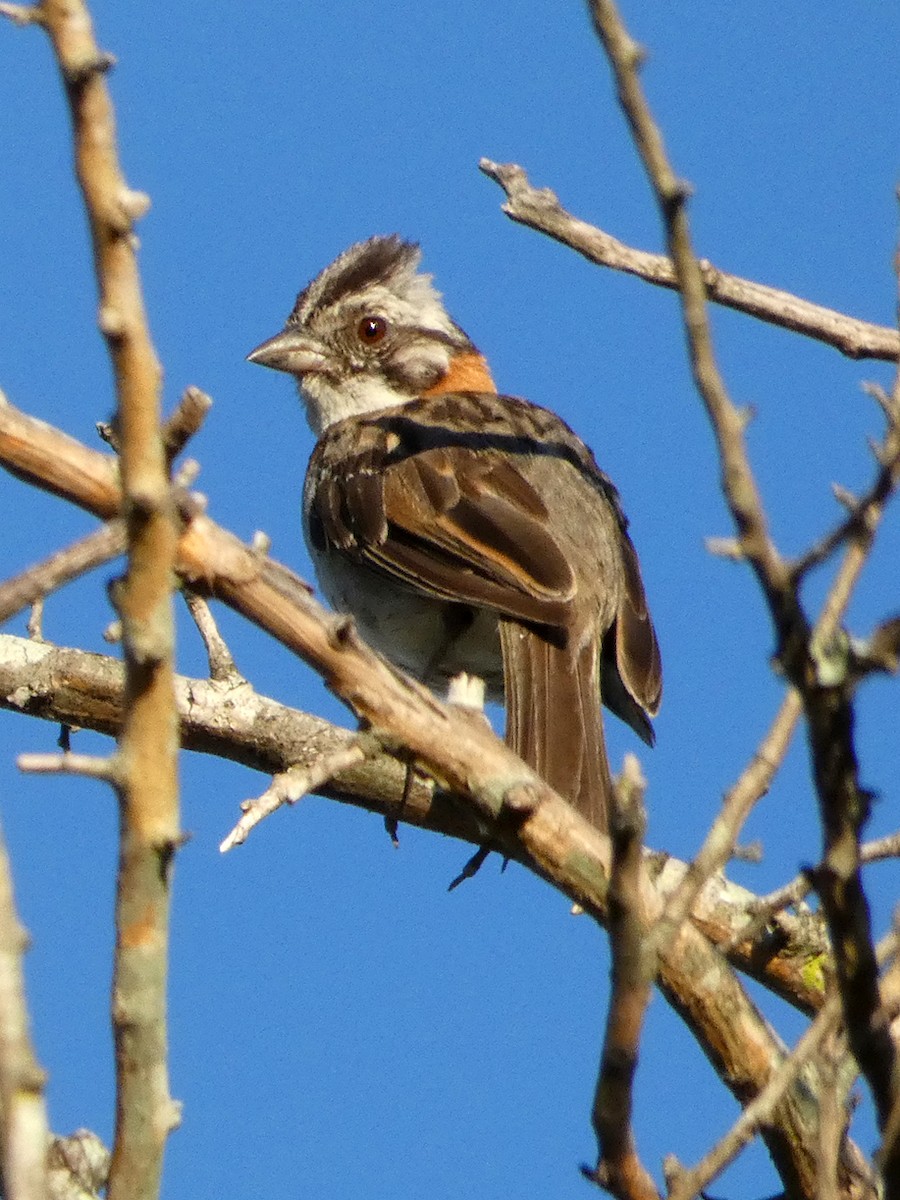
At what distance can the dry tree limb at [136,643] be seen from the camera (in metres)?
1.75

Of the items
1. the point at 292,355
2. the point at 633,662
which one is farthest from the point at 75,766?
the point at 292,355

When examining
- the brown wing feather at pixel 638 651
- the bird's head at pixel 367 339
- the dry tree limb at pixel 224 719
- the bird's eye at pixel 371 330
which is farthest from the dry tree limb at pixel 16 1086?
the bird's eye at pixel 371 330

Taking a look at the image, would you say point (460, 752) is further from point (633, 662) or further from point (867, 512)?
point (633, 662)

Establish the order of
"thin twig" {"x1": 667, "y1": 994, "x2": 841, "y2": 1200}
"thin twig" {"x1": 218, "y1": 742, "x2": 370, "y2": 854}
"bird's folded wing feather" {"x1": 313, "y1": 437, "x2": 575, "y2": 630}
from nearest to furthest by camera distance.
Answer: "thin twig" {"x1": 667, "y1": 994, "x2": 841, "y2": 1200} < "thin twig" {"x1": 218, "y1": 742, "x2": 370, "y2": 854} < "bird's folded wing feather" {"x1": 313, "y1": 437, "x2": 575, "y2": 630}

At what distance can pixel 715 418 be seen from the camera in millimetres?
2010

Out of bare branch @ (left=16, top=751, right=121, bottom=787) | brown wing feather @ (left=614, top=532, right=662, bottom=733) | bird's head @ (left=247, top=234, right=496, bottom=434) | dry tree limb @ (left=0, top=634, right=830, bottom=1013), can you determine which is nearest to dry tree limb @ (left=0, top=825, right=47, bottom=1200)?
bare branch @ (left=16, top=751, right=121, bottom=787)

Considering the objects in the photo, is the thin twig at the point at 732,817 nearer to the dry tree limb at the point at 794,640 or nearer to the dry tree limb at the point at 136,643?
the dry tree limb at the point at 794,640

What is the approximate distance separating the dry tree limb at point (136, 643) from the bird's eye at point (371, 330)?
5983mm

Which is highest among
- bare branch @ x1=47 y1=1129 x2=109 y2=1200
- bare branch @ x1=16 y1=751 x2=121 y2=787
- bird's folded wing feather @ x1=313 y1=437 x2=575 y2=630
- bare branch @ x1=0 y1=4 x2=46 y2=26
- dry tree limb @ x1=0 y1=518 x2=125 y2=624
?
bird's folded wing feather @ x1=313 y1=437 x2=575 y2=630

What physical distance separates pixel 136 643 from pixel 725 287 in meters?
2.78

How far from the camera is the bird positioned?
5.62m

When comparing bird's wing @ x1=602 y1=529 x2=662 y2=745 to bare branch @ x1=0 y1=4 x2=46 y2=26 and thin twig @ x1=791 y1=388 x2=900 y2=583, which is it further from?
bare branch @ x1=0 y1=4 x2=46 y2=26

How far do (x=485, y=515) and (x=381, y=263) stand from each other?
2.39 metres

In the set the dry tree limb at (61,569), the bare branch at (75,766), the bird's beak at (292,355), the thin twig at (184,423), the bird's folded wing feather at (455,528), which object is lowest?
the bare branch at (75,766)
